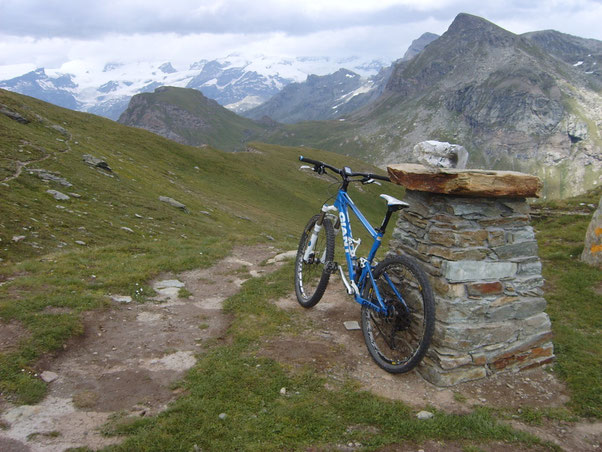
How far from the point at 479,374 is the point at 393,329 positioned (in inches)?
70.5

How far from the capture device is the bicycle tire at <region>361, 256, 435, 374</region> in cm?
655

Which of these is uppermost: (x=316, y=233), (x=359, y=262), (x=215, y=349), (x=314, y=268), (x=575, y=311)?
(x=316, y=233)

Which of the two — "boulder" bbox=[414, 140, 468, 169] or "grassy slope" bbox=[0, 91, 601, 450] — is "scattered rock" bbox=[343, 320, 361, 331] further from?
"boulder" bbox=[414, 140, 468, 169]

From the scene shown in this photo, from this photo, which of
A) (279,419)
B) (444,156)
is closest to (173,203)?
(444,156)

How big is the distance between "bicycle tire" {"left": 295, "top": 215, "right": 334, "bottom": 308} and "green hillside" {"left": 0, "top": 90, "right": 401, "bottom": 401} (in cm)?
428

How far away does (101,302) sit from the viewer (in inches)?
396

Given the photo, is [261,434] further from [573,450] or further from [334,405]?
[573,450]

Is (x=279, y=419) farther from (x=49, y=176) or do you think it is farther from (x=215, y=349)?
(x=49, y=176)

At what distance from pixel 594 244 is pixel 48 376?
52.9ft

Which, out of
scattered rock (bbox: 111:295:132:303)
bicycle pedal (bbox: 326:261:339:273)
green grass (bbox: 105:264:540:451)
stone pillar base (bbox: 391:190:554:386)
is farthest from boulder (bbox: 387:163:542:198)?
scattered rock (bbox: 111:295:132:303)

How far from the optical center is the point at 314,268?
10.5 meters

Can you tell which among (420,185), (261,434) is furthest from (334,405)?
(420,185)

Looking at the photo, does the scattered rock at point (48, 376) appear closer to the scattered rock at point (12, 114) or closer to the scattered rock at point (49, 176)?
the scattered rock at point (49, 176)

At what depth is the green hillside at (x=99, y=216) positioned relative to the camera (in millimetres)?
9391
